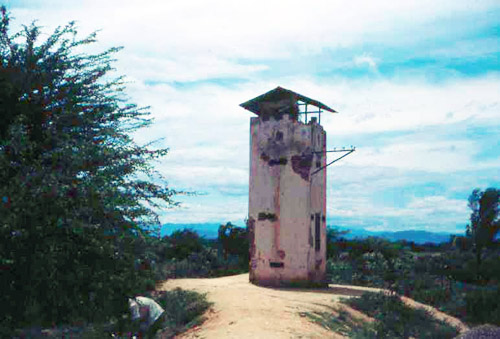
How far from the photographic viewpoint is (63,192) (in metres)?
9.41

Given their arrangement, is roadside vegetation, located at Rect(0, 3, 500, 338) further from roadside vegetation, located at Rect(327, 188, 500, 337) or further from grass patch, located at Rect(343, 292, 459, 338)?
roadside vegetation, located at Rect(327, 188, 500, 337)

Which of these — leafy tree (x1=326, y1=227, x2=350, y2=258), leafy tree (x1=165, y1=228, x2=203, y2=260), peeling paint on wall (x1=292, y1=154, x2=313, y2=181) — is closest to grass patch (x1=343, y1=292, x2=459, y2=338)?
peeling paint on wall (x1=292, y1=154, x2=313, y2=181)

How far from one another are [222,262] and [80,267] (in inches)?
759

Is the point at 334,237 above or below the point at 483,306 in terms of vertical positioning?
above

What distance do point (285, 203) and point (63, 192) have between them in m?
11.4

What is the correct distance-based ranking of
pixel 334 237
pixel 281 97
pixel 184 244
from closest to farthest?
pixel 281 97, pixel 184 244, pixel 334 237

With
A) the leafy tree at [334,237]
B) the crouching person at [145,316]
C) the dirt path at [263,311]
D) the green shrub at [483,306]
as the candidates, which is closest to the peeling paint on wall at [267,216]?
the dirt path at [263,311]

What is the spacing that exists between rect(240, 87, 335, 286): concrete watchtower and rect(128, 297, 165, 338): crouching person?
7.96m

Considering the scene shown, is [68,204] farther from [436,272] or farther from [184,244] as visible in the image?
[436,272]

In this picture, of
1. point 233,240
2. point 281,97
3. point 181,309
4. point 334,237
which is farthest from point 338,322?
point 334,237

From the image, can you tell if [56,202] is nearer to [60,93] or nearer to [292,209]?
[60,93]

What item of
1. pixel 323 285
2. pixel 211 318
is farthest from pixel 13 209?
pixel 323 285

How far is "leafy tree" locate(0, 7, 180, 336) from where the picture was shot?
30.8 ft

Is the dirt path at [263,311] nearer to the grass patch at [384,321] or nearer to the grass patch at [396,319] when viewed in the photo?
the grass patch at [384,321]
